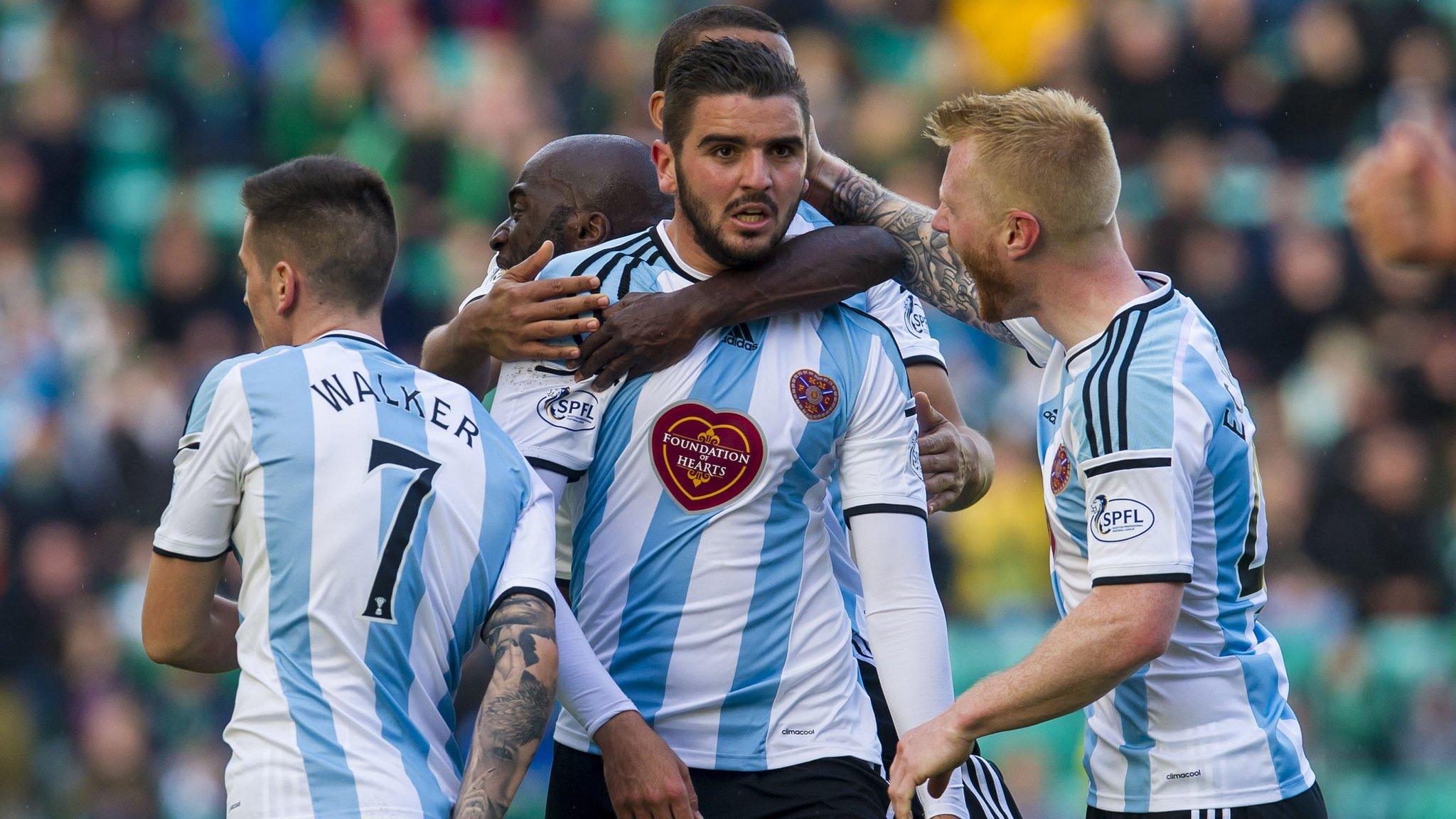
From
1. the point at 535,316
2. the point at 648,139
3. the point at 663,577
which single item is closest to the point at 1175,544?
the point at 663,577

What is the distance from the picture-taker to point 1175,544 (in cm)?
329

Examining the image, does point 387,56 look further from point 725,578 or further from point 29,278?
point 725,578

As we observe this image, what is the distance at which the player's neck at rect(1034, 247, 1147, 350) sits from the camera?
11.9 ft

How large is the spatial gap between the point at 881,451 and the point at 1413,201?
5.05ft

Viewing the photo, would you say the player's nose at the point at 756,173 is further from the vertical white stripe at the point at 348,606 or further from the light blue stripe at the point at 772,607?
the vertical white stripe at the point at 348,606

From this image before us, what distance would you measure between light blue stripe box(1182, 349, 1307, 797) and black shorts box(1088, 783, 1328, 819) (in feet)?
0.07

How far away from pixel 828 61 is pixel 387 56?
3.04 metres

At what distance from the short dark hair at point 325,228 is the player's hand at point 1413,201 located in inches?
81.1

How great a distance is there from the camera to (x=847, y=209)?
457 cm

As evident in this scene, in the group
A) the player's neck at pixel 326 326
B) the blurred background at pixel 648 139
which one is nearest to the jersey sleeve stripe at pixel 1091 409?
the player's neck at pixel 326 326

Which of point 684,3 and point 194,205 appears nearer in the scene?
point 194,205

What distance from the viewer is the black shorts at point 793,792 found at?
364 centimetres

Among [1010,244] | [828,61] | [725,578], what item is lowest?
[725,578]

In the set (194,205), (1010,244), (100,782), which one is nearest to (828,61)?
(194,205)
